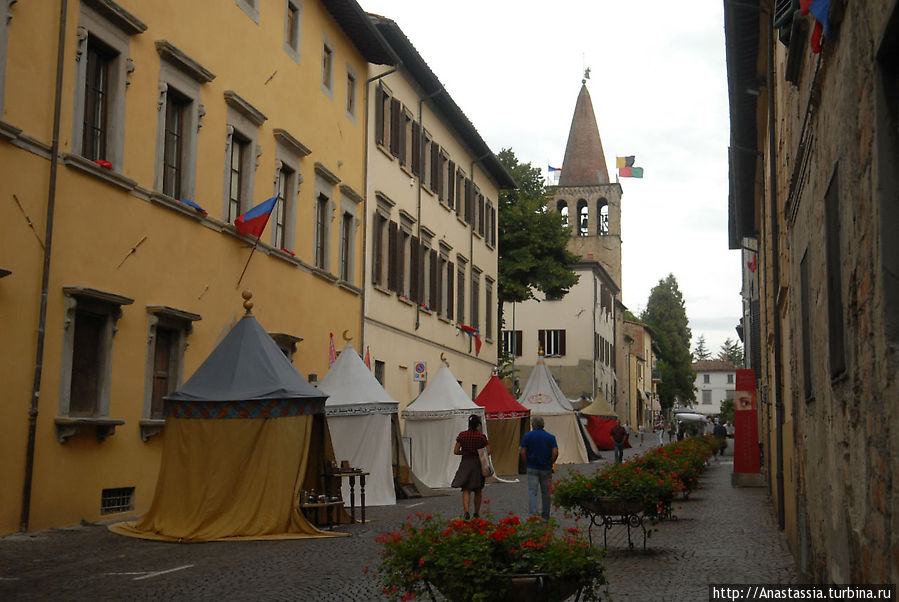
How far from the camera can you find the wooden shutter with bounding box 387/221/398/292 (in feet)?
93.2

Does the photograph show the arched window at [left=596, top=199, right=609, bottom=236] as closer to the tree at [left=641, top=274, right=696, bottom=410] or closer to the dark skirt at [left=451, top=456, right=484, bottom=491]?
the tree at [left=641, top=274, right=696, bottom=410]

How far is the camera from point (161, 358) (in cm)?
1686

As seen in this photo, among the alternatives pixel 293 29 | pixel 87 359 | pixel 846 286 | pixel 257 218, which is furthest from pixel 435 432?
pixel 846 286

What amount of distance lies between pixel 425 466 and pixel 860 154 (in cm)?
2150

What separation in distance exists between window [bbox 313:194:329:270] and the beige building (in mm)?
2598

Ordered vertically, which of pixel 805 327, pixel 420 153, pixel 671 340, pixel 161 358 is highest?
pixel 671 340

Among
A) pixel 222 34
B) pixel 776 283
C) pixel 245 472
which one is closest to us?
pixel 245 472

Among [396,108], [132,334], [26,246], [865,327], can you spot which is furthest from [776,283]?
[396,108]

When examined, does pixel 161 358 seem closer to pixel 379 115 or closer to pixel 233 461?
pixel 233 461

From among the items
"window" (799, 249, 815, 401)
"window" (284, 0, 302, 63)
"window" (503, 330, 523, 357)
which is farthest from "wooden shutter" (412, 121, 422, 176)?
"window" (503, 330, 523, 357)

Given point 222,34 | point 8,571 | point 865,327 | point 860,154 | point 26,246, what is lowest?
point 8,571

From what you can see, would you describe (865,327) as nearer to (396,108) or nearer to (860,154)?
(860,154)

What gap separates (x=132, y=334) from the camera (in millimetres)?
15570

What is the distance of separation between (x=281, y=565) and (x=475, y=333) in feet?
86.4
